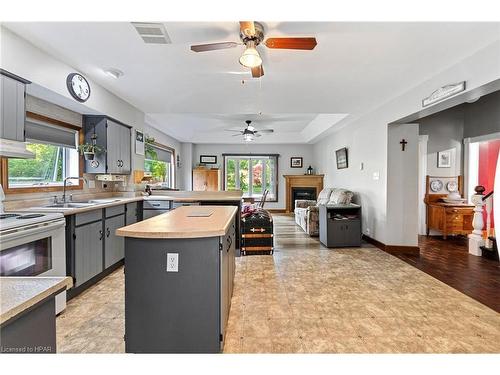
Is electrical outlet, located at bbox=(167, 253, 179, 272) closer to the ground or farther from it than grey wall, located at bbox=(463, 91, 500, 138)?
closer to the ground

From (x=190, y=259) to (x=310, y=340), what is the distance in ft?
3.66

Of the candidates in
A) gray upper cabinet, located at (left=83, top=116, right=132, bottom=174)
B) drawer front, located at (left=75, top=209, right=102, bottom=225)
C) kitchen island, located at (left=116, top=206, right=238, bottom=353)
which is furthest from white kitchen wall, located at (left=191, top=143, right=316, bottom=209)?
kitchen island, located at (left=116, top=206, right=238, bottom=353)

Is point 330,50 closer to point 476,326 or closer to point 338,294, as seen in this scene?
point 338,294

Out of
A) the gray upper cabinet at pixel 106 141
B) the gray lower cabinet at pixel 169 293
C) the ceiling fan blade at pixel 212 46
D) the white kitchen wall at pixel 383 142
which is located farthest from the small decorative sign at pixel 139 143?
the white kitchen wall at pixel 383 142

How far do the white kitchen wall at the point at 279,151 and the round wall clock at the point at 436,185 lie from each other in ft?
15.0

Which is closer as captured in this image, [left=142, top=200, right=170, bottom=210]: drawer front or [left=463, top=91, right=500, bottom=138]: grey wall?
[left=142, top=200, right=170, bottom=210]: drawer front

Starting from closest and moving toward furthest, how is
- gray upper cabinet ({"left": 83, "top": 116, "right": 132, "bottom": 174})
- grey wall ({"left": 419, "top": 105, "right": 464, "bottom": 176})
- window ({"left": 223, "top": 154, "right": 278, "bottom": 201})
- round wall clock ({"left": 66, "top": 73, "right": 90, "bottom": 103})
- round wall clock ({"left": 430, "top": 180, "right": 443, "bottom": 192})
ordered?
1. round wall clock ({"left": 66, "top": 73, "right": 90, "bottom": 103})
2. gray upper cabinet ({"left": 83, "top": 116, "right": 132, "bottom": 174})
3. grey wall ({"left": 419, "top": 105, "right": 464, "bottom": 176})
4. round wall clock ({"left": 430, "top": 180, "right": 443, "bottom": 192})
5. window ({"left": 223, "top": 154, "right": 278, "bottom": 201})

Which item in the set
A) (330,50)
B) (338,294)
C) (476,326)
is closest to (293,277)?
(338,294)

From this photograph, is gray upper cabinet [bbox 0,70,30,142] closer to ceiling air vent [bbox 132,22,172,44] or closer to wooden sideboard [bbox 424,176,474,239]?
ceiling air vent [bbox 132,22,172,44]

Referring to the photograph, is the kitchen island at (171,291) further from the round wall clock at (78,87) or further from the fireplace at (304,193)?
the fireplace at (304,193)

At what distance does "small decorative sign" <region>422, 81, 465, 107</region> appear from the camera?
292cm

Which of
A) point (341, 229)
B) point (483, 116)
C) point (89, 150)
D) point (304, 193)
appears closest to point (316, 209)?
point (341, 229)

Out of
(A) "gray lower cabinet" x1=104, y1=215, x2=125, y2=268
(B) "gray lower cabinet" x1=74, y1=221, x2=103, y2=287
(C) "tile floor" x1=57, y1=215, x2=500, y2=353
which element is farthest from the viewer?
(A) "gray lower cabinet" x1=104, y1=215, x2=125, y2=268

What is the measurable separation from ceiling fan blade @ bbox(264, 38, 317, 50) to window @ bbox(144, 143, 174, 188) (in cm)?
484
